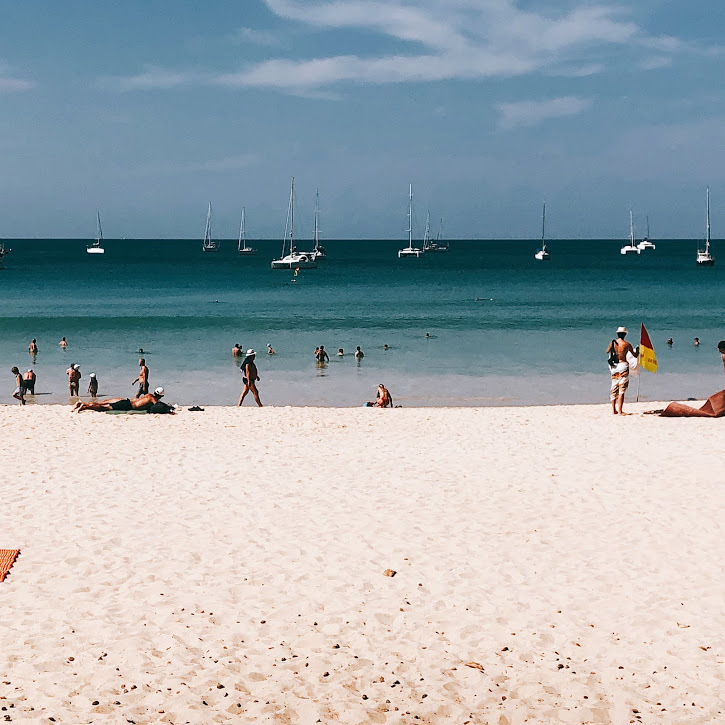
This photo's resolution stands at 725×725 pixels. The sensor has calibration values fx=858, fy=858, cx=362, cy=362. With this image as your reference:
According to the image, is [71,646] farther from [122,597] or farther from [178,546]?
[178,546]

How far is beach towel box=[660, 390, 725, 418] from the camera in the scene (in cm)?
1769

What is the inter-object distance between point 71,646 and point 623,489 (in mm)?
7996

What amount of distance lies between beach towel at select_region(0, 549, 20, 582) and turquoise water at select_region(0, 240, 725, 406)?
16.9 metres

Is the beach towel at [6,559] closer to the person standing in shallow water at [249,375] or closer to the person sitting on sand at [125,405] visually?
the person sitting on sand at [125,405]

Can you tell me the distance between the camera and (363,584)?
878 cm

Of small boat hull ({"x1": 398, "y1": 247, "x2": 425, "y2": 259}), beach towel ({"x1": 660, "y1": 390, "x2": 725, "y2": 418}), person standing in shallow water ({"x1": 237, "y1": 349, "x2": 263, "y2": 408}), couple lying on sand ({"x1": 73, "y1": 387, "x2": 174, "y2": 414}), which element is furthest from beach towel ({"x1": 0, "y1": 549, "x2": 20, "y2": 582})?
small boat hull ({"x1": 398, "y1": 247, "x2": 425, "y2": 259})

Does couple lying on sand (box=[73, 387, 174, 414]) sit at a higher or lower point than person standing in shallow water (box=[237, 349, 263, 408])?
lower

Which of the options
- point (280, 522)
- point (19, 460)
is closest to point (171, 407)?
point (19, 460)

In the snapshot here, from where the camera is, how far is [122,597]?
831cm

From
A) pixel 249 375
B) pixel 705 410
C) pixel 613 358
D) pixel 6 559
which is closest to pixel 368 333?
pixel 249 375

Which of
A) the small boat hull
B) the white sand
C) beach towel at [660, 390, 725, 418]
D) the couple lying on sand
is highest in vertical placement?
the small boat hull

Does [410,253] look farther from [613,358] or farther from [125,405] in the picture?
[125,405]

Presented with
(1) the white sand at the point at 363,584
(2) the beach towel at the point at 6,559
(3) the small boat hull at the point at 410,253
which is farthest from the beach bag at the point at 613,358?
(3) the small boat hull at the point at 410,253

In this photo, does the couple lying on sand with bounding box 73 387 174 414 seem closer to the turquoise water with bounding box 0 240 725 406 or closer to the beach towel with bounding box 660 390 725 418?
the turquoise water with bounding box 0 240 725 406
